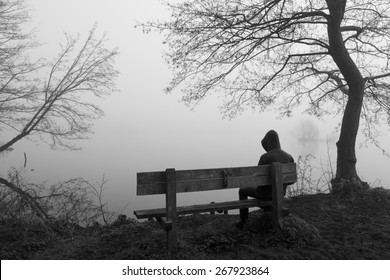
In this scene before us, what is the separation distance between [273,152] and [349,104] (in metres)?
5.65

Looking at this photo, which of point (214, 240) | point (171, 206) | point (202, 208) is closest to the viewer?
point (171, 206)

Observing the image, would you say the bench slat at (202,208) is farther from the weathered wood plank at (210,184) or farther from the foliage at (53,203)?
the foliage at (53,203)

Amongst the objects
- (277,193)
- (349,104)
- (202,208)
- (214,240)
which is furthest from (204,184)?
(349,104)

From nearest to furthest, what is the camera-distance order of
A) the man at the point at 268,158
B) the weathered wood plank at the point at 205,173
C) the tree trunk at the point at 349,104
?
the weathered wood plank at the point at 205,173 < the man at the point at 268,158 < the tree trunk at the point at 349,104

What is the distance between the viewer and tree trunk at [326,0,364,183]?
10062 mm

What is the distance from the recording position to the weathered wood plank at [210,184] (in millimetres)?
4723

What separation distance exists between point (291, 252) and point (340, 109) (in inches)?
365

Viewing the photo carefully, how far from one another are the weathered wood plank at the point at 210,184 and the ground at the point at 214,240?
0.62m

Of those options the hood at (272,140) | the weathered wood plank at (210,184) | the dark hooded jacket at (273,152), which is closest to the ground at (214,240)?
the weathered wood plank at (210,184)

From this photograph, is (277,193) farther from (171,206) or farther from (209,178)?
(171,206)

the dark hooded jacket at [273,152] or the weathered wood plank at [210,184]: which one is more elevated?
the dark hooded jacket at [273,152]

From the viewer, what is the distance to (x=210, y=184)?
5121mm

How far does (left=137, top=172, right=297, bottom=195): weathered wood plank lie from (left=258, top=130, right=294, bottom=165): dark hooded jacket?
0.27 metres
